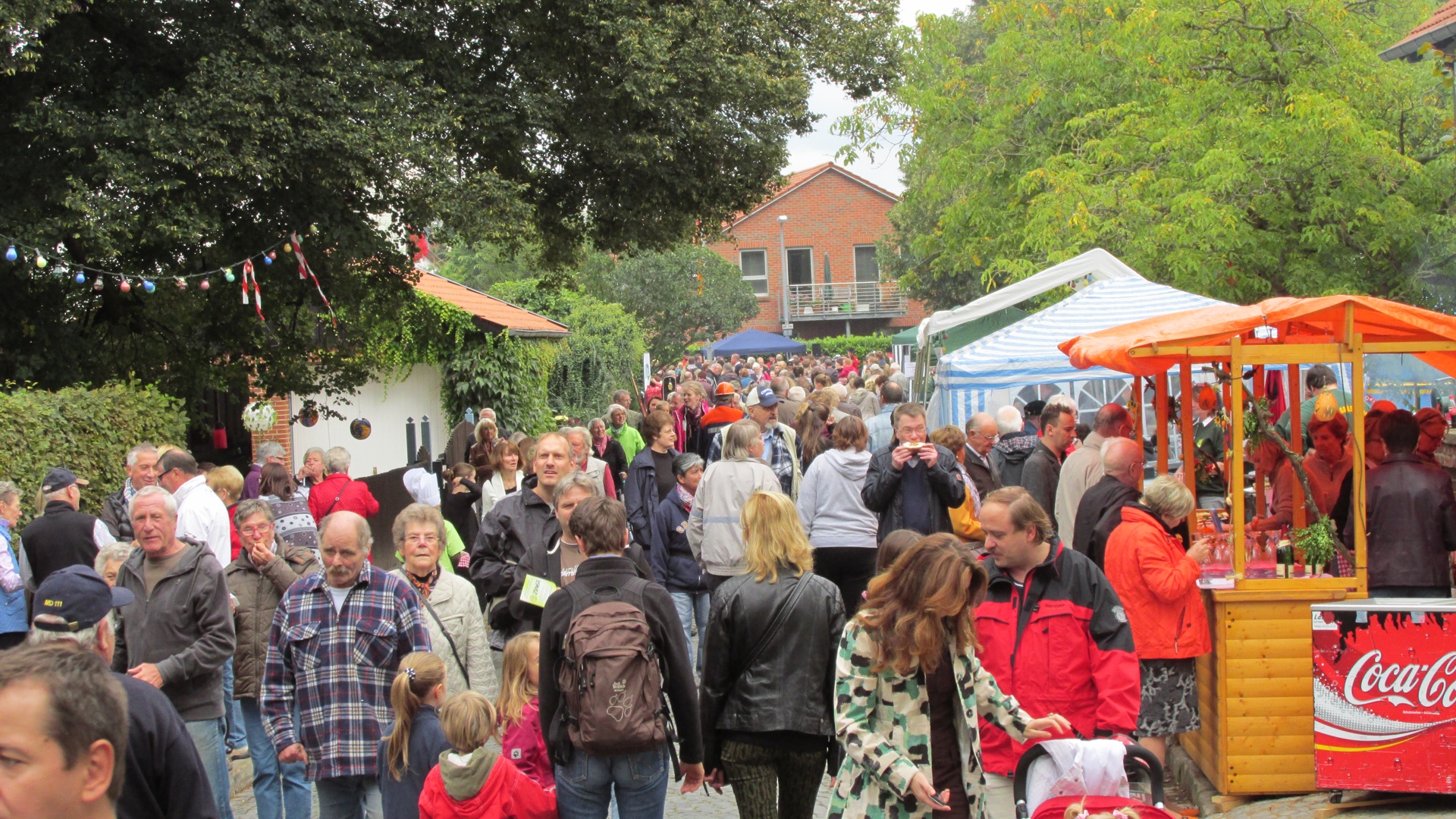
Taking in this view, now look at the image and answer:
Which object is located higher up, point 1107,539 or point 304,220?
point 304,220

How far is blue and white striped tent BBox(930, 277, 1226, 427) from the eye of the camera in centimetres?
1146

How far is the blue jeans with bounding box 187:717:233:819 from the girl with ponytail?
4.57 ft

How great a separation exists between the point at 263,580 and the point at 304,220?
275 inches

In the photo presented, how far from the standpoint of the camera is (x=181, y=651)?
5.46 m

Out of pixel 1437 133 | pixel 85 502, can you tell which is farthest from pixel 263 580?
pixel 1437 133

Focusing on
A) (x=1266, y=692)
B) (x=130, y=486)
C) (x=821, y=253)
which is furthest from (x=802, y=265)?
(x=1266, y=692)

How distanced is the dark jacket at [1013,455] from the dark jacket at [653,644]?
213 inches

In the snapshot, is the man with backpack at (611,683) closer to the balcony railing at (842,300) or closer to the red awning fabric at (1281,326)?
the red awning fabric at (1281,326)

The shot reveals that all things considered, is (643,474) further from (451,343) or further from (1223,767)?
(451,343)

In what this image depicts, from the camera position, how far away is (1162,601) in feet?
20.0

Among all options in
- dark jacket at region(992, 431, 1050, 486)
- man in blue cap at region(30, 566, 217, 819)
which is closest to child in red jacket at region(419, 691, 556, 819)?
man in blue cap at region(30, 566, 217, 819)

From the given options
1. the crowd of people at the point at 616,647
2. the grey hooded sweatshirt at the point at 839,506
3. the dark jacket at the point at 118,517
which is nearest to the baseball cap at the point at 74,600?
the crowd of people at the point at 616,647

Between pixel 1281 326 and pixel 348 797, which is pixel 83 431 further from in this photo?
pixel 1281 326

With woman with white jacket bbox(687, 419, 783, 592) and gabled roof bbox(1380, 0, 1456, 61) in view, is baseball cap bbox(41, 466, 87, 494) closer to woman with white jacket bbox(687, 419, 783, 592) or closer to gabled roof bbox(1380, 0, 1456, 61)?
woman with white jacket bbox(687, 419, 783, 592)
